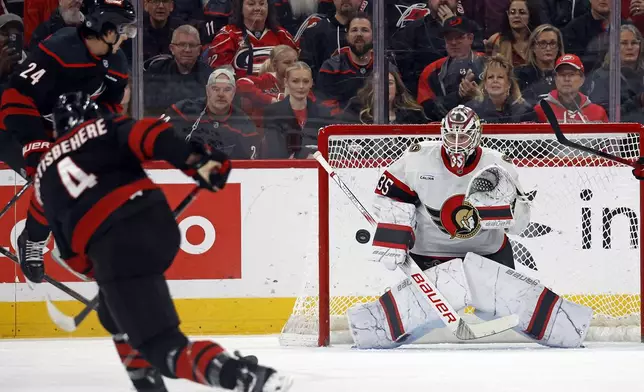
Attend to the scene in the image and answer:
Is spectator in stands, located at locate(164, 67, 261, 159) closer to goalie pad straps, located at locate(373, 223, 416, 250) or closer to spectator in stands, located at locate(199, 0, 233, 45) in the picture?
spectator in stands, located at locate(199, 0, 233, 45)

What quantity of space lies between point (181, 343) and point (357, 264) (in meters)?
2.45

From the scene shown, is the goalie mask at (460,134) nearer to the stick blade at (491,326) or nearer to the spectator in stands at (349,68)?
the stick blade at (491,326)

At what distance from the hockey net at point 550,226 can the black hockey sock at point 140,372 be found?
1791mm

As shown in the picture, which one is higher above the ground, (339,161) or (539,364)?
(339,161)

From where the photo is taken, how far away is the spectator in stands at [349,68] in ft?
18.3

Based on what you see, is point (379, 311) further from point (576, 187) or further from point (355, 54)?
point (355, 54)

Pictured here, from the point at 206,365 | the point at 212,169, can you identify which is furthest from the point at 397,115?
the point at 206,365

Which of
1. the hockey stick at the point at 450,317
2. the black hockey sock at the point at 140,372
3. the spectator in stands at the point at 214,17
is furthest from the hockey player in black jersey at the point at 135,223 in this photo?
the spectator in stands at the point at 214,17

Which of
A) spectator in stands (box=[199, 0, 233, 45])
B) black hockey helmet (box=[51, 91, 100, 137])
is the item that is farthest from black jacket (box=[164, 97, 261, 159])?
black hockey helmet (box=[51, 91, 100, 137])

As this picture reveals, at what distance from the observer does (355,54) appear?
5.61m

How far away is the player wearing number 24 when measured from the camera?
14.8 ft

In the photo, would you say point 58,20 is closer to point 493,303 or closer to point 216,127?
point 216,127

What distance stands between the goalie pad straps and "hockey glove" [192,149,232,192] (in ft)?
6.21

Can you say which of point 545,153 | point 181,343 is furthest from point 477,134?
point 181,343
